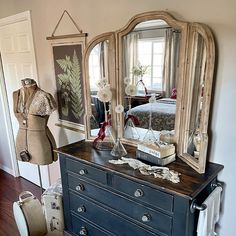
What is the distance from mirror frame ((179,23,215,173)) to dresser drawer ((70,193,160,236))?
0.52m

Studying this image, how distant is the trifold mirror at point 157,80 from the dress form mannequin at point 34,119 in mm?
432

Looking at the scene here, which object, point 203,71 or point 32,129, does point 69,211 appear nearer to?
point 32,129

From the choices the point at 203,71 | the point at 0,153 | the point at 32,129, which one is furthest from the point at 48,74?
the point at 0,153

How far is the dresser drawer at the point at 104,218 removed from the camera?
5.06 ft

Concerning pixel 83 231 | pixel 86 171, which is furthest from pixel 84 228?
pixel 86 171

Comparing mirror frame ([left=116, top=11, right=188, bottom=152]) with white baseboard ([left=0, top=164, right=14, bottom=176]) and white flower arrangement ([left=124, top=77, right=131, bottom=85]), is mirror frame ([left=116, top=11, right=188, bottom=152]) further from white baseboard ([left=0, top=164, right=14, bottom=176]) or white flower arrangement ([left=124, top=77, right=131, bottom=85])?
white baseboard ([left=0, top=164, right=14, bottom=176])

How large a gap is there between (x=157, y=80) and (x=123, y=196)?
0.80 meters

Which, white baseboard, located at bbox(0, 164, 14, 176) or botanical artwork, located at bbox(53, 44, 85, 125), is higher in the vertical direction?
botanical artwork, located at bbox(53, 44, 85, 125)

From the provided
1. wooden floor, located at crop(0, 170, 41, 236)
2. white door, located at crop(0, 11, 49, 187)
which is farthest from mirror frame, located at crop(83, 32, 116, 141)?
wooden floor, located at crop(0, 170, 41, 236)

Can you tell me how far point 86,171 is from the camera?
1714mm

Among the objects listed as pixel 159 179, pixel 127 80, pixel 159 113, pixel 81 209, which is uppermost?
pixel 127 80

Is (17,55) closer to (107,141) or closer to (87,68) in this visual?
(87,68)

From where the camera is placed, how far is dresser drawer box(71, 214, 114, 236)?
178cm

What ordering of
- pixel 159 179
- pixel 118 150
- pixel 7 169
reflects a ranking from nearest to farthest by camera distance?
pixel 159 179 < pixel 118 150 < pixel 7 169
